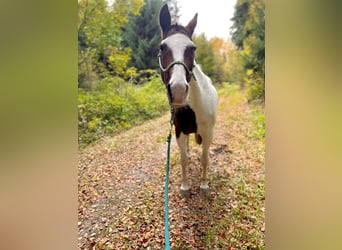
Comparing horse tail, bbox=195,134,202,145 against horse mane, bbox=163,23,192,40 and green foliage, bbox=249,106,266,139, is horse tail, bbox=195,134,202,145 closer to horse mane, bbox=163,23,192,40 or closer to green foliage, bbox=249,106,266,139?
green foliage, bbox=249,106,266,139

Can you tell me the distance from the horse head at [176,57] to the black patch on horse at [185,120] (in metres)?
0.17

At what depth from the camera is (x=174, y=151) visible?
140 centimetres

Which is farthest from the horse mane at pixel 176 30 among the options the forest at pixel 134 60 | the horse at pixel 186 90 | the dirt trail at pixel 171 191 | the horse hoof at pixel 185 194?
the horse hoof at pixel 185 194

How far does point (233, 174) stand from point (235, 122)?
0.27 metres

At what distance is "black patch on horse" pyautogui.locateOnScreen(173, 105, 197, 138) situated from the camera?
1.23m

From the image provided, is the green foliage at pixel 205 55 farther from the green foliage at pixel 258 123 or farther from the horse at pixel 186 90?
the green foliage at pixel 258 123

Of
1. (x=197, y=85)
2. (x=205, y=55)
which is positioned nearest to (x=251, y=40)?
(x=205, y=55)

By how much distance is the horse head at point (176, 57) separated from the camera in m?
0.97

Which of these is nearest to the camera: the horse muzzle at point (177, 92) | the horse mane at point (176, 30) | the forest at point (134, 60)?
the horse muzzle at point (177, 92)

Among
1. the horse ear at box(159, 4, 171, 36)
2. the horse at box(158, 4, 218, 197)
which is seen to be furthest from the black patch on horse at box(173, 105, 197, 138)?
the horse ear at box(159, 4, 171, 36)

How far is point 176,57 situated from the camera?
40.7 inches

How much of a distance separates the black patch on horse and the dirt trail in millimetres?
132

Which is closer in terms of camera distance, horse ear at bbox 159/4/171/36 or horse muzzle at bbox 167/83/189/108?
horse muzzle at bbox 167/83/189/108

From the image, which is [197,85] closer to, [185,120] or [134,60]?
[185,120]
